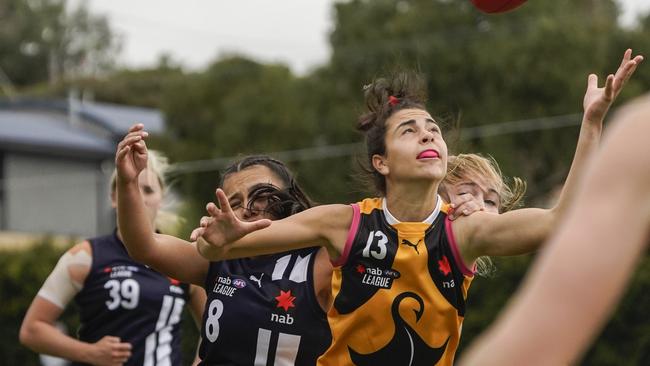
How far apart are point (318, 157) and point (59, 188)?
9.42 m

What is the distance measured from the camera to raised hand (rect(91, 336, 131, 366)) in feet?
19.4

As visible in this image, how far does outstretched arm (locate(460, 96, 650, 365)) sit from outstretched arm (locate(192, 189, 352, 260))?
2.10m

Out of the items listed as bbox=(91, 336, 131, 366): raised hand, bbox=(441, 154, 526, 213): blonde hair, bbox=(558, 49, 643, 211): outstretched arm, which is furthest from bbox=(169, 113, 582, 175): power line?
bbox=(558, 49, 643, 211): outstretched arm

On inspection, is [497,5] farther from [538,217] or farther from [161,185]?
[161,185]

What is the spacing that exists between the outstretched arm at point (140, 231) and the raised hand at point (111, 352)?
1.48m

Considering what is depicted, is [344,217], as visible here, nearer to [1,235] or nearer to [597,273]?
[597,273]

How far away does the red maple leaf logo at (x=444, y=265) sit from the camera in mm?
3857

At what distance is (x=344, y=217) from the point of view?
13.1 feet

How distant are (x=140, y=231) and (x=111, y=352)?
1.85 meters

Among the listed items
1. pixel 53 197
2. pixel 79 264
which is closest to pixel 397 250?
pixel 79 264

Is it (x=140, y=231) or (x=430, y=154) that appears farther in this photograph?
(x=140, y=231)

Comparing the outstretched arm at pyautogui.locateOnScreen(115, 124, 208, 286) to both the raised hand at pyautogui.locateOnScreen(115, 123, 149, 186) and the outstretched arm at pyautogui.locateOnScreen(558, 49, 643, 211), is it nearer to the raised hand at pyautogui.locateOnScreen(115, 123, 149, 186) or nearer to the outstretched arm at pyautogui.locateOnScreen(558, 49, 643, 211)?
the raised hand at pyautogui.locateOnScreen(115, 123, 149, 186)

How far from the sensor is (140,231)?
13.9 ft

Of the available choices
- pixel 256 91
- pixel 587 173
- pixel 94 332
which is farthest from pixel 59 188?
pixel 587 173
